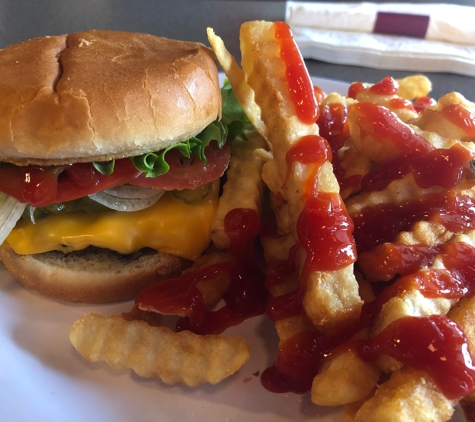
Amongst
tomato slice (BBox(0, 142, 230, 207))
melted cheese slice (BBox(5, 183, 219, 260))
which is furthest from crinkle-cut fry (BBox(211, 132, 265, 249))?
tomato slice (BBox(0, 142, 230, 207))

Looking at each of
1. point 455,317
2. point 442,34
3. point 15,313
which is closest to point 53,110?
point 15,313

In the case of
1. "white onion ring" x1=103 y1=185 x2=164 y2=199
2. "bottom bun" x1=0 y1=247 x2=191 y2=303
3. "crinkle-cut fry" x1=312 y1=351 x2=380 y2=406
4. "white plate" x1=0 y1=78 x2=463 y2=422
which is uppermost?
"white onion ring" x1=103 y1=185 x2=164 y2=199

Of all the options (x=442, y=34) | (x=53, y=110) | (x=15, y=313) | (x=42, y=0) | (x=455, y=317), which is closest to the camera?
(x=455, y=317)

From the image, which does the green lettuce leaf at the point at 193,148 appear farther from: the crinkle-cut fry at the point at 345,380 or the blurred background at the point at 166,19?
the blurred background at the point at 166,19

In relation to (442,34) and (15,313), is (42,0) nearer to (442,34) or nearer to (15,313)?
(15,313)

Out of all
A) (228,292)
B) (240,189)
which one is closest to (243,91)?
(240,189)

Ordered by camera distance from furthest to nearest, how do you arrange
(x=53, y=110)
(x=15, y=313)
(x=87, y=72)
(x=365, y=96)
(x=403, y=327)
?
(x=365, y=96)
(x=15, y=313)
(x=87, y=72)
(x=53, y=110)
(x=403, y=327)

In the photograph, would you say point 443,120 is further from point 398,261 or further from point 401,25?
→ point 401,25

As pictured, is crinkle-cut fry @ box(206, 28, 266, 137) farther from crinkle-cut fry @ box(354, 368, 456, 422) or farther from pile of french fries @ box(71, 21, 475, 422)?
crinkle-cut fry @ box(354, 368, 456, 422)
